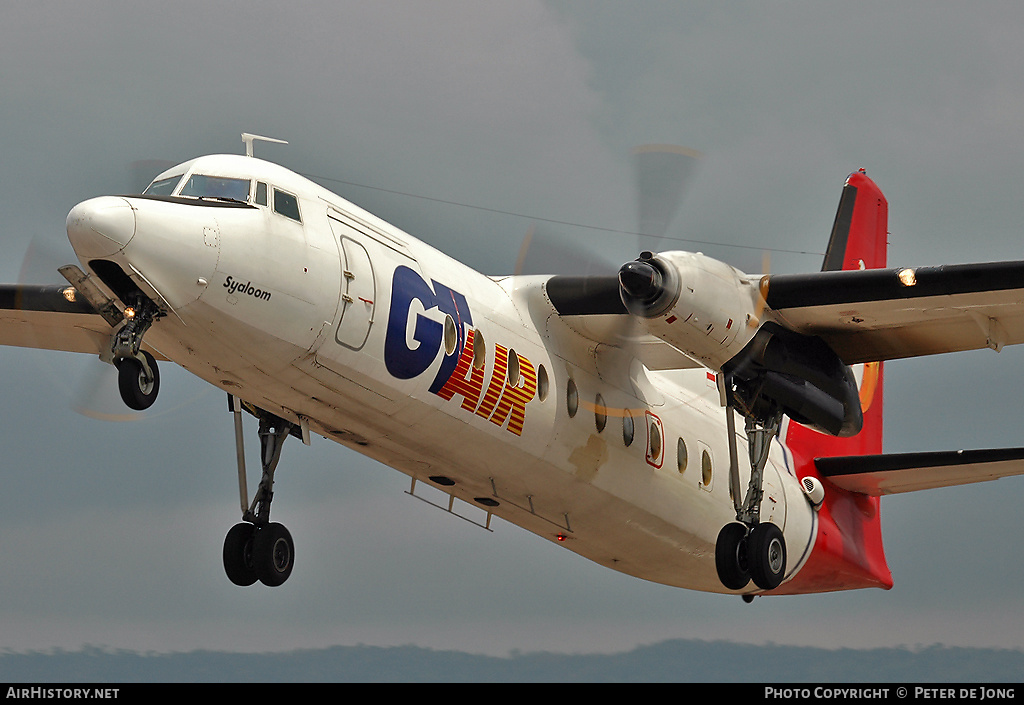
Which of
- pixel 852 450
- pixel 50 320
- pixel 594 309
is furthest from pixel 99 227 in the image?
pixel 852 450

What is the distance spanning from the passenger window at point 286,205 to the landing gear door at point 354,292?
0.41m

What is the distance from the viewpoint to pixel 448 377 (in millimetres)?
11922

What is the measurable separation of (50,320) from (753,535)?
7.91 m

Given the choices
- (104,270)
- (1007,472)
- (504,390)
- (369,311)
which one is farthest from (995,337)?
(104,270)

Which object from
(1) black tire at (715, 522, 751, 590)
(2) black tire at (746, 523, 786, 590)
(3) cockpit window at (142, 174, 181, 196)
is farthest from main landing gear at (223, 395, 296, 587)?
(2) black tire at (746, 523, 786, 590)

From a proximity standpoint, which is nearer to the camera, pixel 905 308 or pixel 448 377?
pixel 448 377

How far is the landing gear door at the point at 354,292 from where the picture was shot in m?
11.0

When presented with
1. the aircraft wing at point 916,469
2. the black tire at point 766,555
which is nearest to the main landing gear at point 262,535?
the black tire at point 766,555

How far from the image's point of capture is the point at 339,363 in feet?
36.2

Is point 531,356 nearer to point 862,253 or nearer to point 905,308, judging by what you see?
point 905,308

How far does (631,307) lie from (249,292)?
3.89 meters

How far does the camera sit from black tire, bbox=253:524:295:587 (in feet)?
43.8

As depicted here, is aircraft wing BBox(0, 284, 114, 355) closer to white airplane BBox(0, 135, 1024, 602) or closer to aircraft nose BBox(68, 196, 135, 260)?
white airplane BBox(0, 135, 1024, 602)

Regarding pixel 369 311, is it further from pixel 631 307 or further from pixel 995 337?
pixel 995 337
